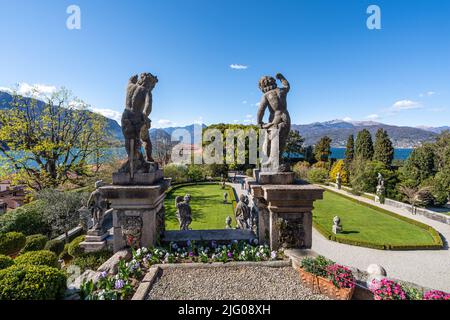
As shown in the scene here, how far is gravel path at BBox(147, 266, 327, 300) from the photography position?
3.43m

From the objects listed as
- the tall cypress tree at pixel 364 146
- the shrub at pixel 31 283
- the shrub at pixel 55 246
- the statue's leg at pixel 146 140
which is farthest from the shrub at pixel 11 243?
the tall cypress tree at pixel 364 146

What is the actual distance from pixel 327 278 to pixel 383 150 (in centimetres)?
3597

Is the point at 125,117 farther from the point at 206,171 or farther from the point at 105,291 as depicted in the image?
the point at 206,171

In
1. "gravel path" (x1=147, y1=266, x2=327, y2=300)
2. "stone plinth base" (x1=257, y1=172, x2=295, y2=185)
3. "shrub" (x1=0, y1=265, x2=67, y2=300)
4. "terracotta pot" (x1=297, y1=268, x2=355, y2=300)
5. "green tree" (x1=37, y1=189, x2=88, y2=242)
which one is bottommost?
"green tree" (x1=37, y1=189, x2=88, y2=242)

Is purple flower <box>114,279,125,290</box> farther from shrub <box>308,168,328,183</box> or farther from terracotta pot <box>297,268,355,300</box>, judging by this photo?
shrub <box>308,168,328,183</box>

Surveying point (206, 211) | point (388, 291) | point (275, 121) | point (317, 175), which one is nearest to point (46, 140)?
point (206, 211)

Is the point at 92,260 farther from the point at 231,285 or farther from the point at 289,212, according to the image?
the point at 289,212

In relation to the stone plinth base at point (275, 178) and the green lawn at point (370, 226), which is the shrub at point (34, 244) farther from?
the green lawn at point (370, 226)

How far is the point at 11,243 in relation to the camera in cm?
829

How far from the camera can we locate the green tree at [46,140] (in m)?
15.3

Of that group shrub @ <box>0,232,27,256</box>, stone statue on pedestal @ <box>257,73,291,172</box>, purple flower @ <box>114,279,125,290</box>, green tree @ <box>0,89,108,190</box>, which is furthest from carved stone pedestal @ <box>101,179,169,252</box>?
green tree @ <box>0,89,108,190</box>

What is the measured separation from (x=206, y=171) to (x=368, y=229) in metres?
26.3

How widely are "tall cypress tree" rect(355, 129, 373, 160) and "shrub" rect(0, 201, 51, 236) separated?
38.7 metres

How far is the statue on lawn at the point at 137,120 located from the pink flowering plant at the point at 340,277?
377cm
